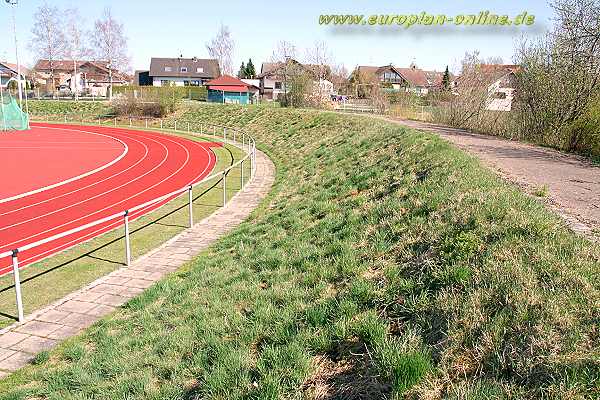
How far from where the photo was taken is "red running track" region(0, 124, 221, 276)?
12898mm

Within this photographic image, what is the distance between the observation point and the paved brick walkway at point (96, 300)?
6.41 metres

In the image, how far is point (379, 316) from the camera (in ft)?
15.8

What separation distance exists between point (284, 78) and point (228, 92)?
12751 millimetres

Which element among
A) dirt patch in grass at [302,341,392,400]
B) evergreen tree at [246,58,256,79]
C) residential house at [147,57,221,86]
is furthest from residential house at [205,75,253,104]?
dirt patch in grass at [302,341,392,400]

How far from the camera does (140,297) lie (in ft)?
24.6

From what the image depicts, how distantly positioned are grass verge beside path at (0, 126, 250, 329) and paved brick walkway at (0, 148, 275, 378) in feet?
1.31

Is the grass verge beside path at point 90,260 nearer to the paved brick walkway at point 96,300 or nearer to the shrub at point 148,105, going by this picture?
the paved brick walkway at point 96,300

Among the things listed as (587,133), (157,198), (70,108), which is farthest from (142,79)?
(587,133)

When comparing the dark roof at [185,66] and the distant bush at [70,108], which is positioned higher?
the dark roof at [185,66]

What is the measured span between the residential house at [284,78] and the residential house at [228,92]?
4.75 m

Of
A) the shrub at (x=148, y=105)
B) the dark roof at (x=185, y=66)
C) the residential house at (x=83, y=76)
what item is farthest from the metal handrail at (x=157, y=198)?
the dark roof at (x=185, y=66)

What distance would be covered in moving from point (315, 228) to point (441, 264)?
398cm

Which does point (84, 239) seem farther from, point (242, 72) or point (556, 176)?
point (242, 72)

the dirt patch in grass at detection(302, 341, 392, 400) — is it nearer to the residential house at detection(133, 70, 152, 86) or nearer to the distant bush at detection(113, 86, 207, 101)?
the distant bush at detection(113, 86, 207, 101)
